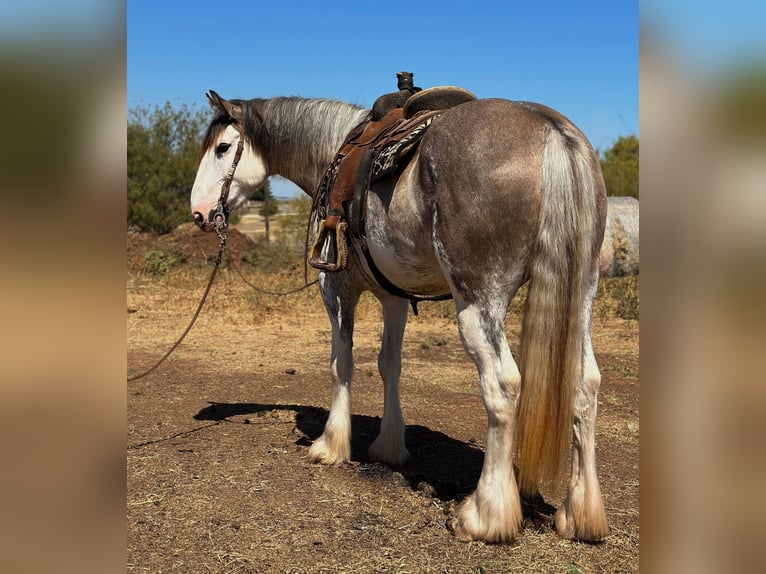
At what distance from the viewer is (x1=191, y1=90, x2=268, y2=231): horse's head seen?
182 inches

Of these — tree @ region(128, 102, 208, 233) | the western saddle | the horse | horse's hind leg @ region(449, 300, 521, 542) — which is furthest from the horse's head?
tree @ region(128, 102, 208, 233)

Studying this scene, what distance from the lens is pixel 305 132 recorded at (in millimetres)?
4656

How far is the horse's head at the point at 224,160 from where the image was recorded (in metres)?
4.62

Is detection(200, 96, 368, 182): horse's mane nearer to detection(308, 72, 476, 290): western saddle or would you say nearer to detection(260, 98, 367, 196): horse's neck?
detection(260, 98, 367, 196): horse's neck

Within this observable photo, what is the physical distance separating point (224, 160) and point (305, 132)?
63 cm

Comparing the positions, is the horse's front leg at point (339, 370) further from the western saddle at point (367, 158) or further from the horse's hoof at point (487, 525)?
the horse's hoof at point (487, 525)

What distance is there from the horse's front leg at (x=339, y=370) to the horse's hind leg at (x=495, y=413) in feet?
4.38

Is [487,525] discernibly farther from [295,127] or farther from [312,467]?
[295,127]

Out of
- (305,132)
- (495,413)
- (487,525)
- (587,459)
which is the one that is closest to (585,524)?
(587,459)

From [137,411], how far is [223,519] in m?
2.39

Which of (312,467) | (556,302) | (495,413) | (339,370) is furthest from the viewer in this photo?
(339,370)

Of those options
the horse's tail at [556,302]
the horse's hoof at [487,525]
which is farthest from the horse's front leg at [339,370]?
the horse's tail at [556,302]
